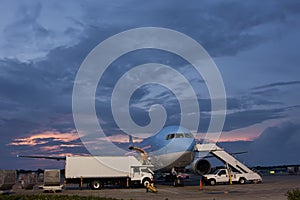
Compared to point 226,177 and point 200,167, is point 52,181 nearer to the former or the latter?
point 200,167

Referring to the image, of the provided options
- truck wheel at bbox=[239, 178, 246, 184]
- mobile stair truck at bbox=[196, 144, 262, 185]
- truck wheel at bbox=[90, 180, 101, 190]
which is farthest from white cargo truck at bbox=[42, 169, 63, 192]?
truck wheel at bbox=[239, 178, 246, 184]

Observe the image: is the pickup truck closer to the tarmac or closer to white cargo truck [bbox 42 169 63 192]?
the tarmac

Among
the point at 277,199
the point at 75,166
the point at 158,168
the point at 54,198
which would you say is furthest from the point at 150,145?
the point at 54,198

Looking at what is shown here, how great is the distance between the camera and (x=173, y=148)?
106 feet

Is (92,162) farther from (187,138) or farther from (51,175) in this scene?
(187,138)

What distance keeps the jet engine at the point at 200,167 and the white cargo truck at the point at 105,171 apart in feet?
16.2

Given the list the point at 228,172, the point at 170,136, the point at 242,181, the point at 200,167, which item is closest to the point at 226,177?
the point at 228,172

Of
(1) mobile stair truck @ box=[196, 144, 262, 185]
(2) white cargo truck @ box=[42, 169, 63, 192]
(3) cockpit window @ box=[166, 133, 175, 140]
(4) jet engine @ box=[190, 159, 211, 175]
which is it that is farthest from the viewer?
(1) mobile stair truck @ box=[196, 144, 262, 185]

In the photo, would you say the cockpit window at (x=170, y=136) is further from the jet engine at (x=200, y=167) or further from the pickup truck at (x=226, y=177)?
the pickup truck at (x=226, y=177)

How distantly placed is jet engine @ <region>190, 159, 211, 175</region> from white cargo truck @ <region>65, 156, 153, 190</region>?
4951 millimetres

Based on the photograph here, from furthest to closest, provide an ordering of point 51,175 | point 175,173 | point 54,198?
point 175,173, point 51,175, point 54,198

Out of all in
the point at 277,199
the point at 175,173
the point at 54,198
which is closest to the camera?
the point at 54,198

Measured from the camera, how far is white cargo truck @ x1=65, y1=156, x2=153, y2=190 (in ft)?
107

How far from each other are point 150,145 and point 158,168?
3.84 m
